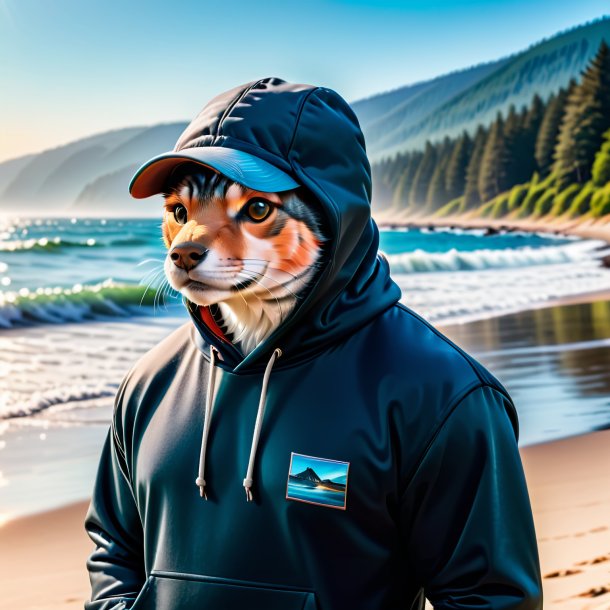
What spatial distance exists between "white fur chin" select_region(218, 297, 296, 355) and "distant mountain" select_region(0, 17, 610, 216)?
91.4ft

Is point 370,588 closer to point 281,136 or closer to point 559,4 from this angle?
point 281,136

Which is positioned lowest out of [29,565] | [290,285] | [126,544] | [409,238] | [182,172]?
[409,238]

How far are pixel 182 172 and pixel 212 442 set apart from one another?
1.47ft

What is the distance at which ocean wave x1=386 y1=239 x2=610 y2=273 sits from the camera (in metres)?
20.8

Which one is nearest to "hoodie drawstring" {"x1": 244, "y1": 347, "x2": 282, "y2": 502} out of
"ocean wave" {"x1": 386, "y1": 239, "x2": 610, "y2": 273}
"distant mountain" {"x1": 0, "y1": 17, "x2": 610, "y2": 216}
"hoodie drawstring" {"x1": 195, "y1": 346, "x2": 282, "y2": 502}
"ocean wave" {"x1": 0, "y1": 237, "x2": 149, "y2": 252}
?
"hoodie drawstring" {"x1": 195, "y1": 346, "x2": 282, "y2": 502}

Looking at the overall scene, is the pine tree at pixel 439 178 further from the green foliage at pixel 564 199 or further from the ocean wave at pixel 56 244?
the ocean wave at pixel 56 244

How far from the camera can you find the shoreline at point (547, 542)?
11.5ft

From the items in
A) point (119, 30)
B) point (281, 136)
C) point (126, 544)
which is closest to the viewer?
point (281, 136)

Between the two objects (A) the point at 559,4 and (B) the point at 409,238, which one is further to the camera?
(A) the point at 559,4

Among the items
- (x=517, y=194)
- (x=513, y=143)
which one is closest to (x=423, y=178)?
(x=517, y=194)

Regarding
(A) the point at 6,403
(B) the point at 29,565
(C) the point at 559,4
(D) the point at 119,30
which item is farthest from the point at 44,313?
(C) the point at 559,4

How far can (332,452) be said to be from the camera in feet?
4.88

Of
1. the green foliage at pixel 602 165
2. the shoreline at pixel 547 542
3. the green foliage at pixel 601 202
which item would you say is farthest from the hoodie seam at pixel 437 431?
the green foliage at pixel 602 165

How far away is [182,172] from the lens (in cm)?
165
